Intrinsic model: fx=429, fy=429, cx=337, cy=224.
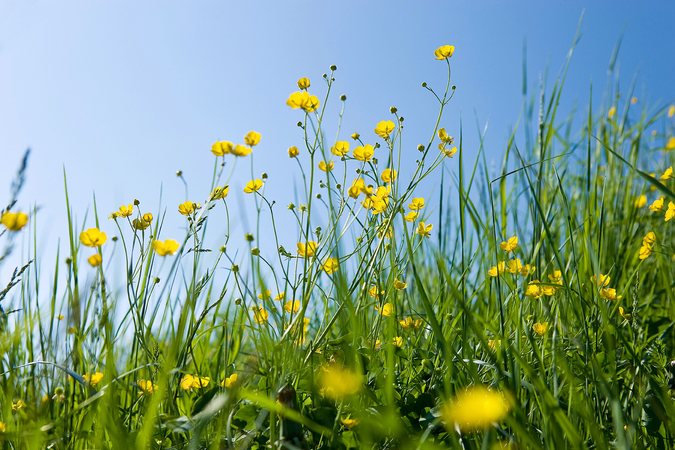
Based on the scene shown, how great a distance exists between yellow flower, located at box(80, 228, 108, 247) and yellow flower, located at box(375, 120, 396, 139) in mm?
871

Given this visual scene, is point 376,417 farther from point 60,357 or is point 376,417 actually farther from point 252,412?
point 60,357

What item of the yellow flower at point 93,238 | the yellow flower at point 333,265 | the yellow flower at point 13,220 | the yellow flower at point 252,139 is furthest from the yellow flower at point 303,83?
the yellow flower at point 13,220

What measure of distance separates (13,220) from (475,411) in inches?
35.8

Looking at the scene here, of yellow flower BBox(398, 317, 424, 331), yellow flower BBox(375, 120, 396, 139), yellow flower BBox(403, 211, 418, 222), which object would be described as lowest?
yellow flower BBox(398, 317, 424, 331)

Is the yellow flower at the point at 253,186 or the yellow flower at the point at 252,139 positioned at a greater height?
the yellow flower at the point at 252,139

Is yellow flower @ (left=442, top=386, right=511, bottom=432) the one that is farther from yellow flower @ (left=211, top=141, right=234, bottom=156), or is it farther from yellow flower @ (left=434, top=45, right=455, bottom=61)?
yellow flower @ (left=434, top=45, right=455, bottom=61)

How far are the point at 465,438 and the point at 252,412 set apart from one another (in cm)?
46

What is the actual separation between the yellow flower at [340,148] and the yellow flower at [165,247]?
61 centimetres

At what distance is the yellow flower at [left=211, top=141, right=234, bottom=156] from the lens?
1198mm

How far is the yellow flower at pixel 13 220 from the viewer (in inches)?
31.5

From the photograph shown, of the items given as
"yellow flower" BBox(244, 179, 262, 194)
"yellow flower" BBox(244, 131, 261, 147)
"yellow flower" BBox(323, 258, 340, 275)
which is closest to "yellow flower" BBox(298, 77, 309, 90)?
"yellow flower" BBox(244, 131, 261, 147)

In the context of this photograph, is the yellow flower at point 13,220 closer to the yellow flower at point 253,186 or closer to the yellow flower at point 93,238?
the yellow flower at point 93,238

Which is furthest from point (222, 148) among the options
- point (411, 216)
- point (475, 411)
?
point (475, 411)

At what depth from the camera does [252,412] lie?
0.96m
